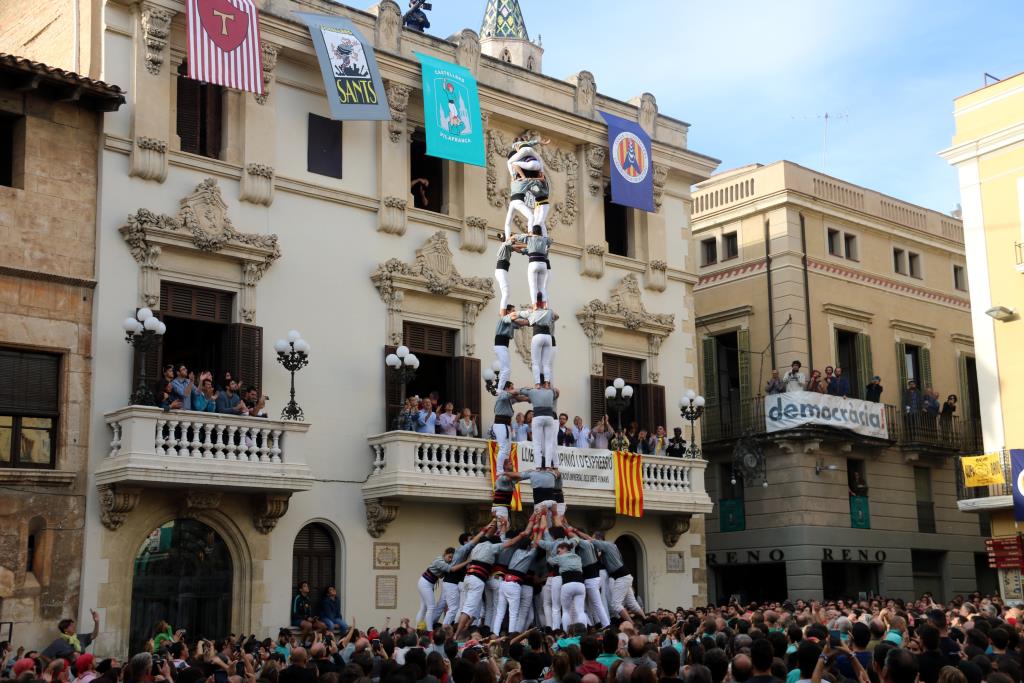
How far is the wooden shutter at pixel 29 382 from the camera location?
22453 mm

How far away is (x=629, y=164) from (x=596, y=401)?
19.9 ft

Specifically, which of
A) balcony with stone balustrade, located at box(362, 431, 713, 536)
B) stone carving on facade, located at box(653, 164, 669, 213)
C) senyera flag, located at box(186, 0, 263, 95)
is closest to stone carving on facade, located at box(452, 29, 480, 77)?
senyera flag, located at box(186, 0, 263, 95)

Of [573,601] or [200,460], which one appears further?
[200,460]

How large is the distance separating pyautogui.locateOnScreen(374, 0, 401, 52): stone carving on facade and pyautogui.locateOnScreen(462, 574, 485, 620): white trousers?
13.2 metres

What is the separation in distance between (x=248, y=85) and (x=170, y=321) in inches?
191

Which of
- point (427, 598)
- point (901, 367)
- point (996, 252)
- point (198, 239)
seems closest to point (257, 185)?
point (198, 239)

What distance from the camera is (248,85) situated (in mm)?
25328

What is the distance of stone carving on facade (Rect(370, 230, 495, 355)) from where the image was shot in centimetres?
2762

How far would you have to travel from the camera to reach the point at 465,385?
28.8 meters

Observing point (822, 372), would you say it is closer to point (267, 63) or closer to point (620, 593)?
point (620, 593)

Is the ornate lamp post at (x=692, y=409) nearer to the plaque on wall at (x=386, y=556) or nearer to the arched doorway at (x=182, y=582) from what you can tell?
the plaque on wall at (x=386, y=556)

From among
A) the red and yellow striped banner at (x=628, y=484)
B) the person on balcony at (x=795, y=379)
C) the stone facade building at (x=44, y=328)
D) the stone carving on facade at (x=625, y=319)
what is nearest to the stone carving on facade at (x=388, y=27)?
the stone facade building at (x=44, y=328)

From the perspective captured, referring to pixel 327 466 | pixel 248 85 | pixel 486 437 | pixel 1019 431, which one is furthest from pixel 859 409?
pixel 248 85

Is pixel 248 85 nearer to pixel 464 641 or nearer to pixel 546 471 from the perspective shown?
pixel 546 471
